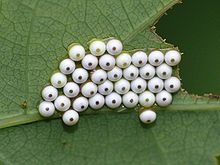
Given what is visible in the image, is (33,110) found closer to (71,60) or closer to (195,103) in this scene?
(71,60)

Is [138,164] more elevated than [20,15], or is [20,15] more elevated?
[20,15]

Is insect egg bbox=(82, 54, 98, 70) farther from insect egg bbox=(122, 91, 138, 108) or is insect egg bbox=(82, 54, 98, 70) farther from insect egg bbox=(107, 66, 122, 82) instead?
insect egg bbox=(122, 91, 138, 108)

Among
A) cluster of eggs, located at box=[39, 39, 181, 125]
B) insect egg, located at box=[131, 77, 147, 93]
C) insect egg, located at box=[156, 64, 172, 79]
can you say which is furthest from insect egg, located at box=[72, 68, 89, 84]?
insect egg, located at box=[156, 64, 172, 79]

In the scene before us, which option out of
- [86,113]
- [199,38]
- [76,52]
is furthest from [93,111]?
[199,38]

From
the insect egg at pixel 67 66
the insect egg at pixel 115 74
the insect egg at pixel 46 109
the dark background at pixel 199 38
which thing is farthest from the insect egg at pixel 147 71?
the insect egg at pixel 46 109

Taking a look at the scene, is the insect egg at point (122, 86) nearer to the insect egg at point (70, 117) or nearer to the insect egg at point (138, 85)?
the insect egg at point (138, 85)

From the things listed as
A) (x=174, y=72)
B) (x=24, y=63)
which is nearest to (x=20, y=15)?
(x=24, y=63)
